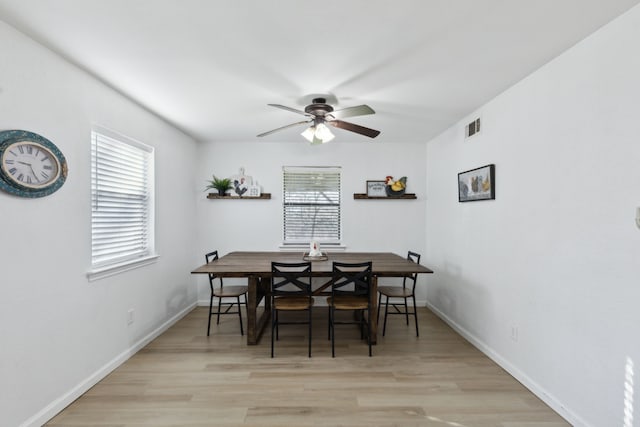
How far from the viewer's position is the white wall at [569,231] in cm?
156

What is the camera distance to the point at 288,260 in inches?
134

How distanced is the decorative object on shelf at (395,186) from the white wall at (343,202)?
0.13 meters

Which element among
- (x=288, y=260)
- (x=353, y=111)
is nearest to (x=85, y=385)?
(x=288, y=260)

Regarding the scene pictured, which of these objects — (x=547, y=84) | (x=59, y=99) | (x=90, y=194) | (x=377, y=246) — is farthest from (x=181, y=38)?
(x=377, y=246)

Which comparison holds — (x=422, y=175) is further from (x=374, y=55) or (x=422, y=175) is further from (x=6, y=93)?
(x=6, y=93)

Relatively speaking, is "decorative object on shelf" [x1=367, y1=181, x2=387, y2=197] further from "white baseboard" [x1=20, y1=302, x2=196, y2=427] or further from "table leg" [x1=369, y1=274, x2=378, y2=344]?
"white baseboard" [x1=20, y1=302, x2=196, y2=427]

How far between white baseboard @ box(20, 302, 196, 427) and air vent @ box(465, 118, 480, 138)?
159 inches

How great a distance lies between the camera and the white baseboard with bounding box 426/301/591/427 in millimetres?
1860

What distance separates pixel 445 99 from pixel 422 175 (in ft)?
5.75

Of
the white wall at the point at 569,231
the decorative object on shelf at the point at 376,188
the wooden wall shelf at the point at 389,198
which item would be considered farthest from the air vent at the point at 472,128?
the decorative object on shelf at the point at 376,188

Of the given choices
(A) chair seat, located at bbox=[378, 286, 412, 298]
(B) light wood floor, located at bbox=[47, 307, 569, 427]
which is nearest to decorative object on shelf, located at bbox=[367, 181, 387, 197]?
(A) chair seat, located at bbox=[378, 286, 412, 298]

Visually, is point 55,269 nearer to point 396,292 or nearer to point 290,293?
point 290,293

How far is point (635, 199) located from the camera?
1514 mm

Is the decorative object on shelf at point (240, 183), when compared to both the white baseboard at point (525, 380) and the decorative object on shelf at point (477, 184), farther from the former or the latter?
the white baseboard at point (525, 380)
